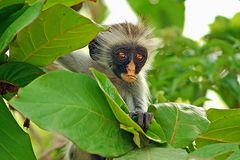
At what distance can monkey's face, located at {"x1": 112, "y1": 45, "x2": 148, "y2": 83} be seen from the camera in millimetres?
3541

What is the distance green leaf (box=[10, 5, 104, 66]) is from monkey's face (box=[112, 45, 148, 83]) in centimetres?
153

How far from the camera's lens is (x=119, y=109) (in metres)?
1.72

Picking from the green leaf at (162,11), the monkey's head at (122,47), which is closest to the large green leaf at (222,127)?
the monkey's head at (122,47)

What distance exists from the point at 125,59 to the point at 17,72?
1841 mm

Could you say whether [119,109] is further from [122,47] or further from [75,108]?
[122,47]

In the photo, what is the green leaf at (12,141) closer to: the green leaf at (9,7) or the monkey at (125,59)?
the green leaf at (9,7)

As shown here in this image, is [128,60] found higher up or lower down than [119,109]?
lower down

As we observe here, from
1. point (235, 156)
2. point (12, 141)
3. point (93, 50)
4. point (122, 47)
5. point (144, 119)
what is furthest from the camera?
point (122, 47)

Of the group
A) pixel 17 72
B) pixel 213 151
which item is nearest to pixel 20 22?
pixel 17 72

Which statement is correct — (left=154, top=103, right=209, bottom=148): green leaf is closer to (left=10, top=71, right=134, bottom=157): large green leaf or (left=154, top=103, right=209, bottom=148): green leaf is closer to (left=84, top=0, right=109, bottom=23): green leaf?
(left=10, top=71, right=134, bottom=157): large green leaf

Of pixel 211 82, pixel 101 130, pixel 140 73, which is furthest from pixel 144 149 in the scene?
pixel 211 82

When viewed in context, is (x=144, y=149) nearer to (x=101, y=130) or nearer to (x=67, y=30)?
(x=101, y=130)

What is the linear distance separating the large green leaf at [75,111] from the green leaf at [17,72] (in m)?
0.31

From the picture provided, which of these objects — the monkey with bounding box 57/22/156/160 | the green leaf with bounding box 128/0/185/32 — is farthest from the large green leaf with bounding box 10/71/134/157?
the green leaf with bounding box 128/0/185/32
